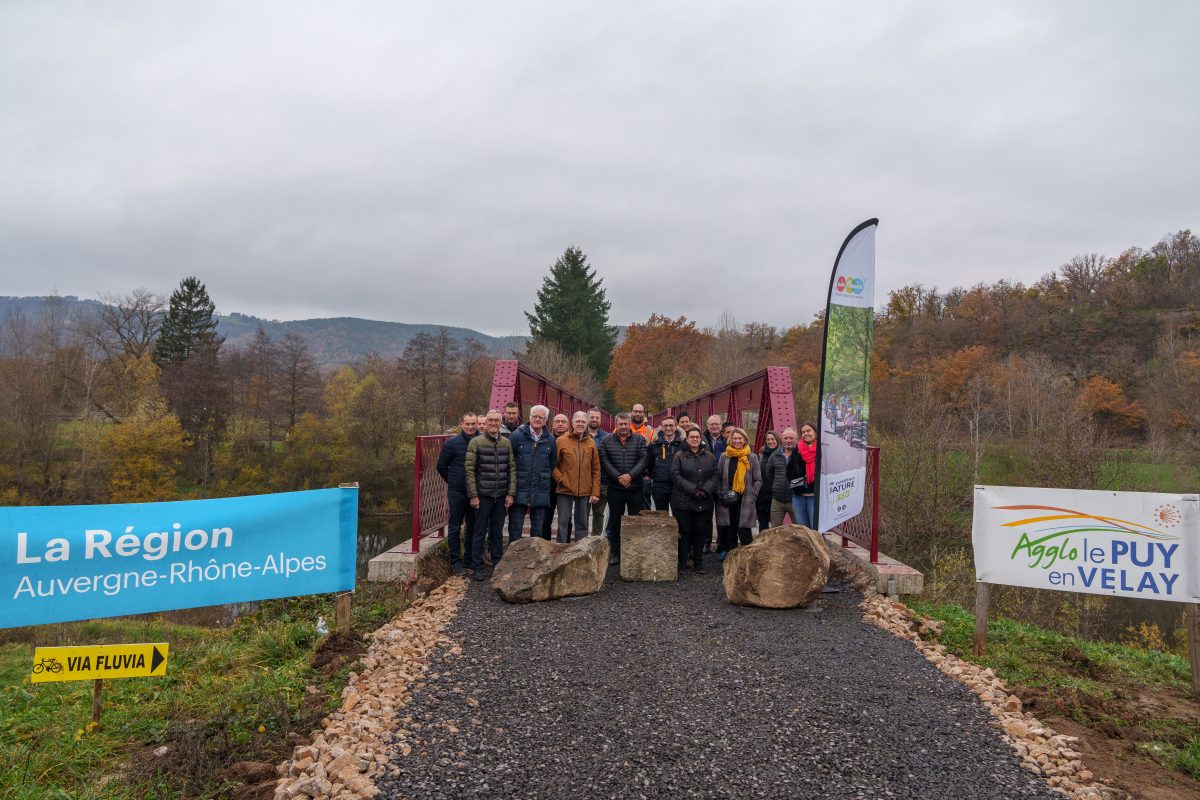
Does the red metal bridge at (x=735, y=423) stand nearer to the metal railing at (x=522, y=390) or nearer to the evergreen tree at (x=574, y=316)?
the metal railing at (x=522, y=390)

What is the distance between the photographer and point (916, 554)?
22.0m

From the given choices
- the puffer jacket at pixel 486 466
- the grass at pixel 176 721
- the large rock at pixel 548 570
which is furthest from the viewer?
the puffer jacket at pixel 486 466

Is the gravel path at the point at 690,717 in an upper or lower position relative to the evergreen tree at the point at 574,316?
lower

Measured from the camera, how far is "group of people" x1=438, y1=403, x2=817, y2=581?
6.86 meters

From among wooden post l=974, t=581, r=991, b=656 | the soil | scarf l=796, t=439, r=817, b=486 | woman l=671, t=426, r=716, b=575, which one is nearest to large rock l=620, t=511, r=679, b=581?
woman l=671, t=426, r=716, b=575

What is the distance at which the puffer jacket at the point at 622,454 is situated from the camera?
296 inches

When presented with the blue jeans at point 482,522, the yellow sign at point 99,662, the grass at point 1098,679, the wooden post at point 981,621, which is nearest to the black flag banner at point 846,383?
the grass at point 1098,679

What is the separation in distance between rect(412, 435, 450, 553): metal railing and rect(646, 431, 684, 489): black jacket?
2358mm

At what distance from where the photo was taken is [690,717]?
12.3 feet

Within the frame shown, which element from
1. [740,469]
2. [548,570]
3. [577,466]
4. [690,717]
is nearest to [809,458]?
[740,469]

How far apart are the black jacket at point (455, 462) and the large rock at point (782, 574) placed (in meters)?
2.92

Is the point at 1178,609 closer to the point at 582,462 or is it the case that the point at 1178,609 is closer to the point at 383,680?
the point at 582,462

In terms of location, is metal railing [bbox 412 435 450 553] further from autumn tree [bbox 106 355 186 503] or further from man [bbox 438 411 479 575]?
autumn tree [bbox 106 355 186 503]

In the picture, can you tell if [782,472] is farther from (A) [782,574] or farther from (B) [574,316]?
(B) [574,316]
